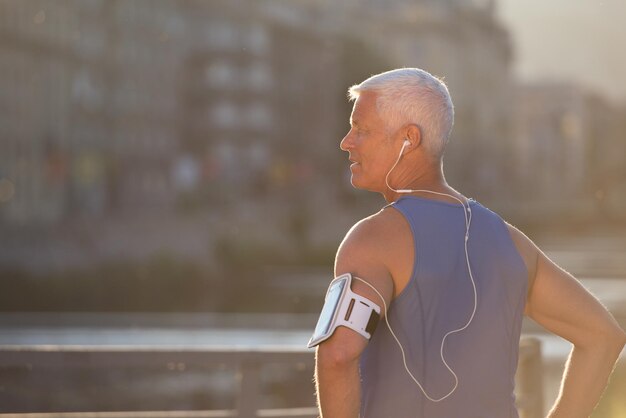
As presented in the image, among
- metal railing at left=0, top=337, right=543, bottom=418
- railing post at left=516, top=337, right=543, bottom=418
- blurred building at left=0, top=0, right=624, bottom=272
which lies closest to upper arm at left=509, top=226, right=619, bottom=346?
metal railing at left=0, top=337, right=543, bottom=418

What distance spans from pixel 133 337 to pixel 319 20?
8011cm

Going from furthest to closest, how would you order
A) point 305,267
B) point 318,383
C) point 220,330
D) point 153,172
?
point 153,172
point 305,267
point 220,330
point 318,383

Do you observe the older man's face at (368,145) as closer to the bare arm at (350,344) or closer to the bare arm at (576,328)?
the bare arm at (350,344)

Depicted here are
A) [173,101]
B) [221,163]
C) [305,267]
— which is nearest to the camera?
[305,267]

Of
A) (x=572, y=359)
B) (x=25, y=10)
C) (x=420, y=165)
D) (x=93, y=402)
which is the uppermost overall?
(x=420, y=165)

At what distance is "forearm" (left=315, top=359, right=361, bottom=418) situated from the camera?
230cm

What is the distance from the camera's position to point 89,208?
66875 millimetres

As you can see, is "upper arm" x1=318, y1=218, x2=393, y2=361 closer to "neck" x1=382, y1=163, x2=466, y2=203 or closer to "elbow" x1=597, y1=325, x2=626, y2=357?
"neck" x1=382, y1=163, x2=466, y2=203

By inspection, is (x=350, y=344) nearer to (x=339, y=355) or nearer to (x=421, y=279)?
(x=339, y=355)

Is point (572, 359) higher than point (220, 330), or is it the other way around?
point (572, 359)

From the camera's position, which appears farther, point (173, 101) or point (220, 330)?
point (173, 101)

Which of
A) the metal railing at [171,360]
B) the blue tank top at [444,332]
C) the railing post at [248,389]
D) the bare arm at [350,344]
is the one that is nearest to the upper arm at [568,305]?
the blue tank top at [444,332]

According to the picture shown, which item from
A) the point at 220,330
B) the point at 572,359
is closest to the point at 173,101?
the point at 220,330

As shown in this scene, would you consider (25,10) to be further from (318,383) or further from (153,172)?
(318,383)
